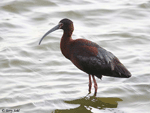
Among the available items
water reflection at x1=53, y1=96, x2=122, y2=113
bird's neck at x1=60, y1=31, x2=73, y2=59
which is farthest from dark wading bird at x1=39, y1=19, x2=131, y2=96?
water reflection at x1=53, y1=96, x2=122, y2=113

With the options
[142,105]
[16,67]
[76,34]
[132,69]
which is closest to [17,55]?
[16,67]

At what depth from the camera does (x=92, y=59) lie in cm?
702

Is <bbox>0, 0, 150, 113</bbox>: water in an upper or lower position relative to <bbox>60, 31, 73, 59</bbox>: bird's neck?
lower

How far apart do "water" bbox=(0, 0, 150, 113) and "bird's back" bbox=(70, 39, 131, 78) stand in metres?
0.60

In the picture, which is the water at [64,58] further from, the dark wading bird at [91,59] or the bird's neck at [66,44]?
the bird's neck at [66,44]

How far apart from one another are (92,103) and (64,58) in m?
2.36

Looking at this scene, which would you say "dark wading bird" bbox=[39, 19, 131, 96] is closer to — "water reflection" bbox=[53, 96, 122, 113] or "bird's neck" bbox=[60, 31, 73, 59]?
"bird's neck" bbox=[60, 31, 73, 59]

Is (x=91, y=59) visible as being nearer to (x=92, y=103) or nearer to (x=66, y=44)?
(x=66, y=44)

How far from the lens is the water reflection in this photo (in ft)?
22.7

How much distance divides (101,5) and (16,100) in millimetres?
7087

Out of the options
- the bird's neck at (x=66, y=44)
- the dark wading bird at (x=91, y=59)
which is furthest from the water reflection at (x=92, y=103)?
the bird's neck at (x=66, y=44)

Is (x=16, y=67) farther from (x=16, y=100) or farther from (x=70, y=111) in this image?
(x=70, y=111)

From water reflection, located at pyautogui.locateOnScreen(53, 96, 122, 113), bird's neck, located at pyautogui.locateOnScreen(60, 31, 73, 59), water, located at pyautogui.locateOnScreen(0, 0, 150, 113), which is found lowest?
water reflection, located at pyautogui.locateOnScreen(53, 96, 122, 113)

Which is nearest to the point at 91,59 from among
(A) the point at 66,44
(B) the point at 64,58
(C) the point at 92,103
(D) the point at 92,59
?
(D) the point at 92,59
